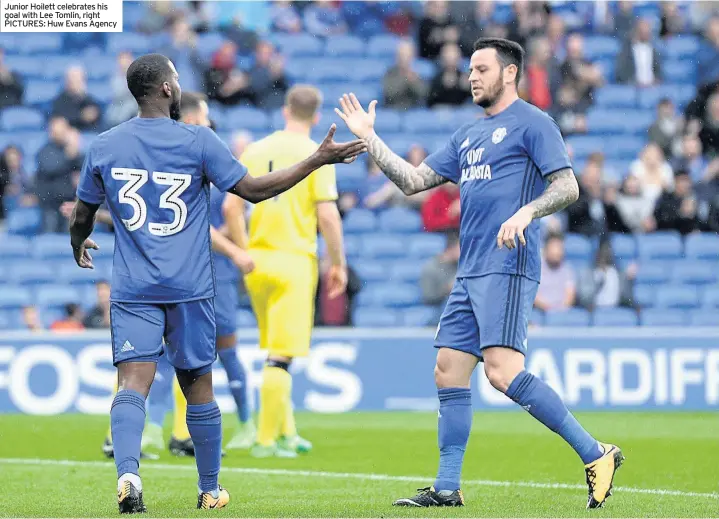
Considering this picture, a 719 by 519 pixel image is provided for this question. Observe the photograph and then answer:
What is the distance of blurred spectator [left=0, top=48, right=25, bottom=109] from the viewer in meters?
16.6

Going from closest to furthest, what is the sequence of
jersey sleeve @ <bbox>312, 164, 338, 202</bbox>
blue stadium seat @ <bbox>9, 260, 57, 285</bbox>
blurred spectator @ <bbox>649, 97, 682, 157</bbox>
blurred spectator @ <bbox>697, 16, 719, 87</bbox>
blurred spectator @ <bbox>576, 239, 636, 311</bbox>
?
jersey sleeve @ <bbox>312, 164, 338, 202</bbox>
blurred spectator @ <bbox>576, 239, 636, 311</bbox>
blue stadium seat @ <bbox>9, 260, 57, 285</bbox>
blurred spectator @ <bbox>649, 97, 682, 157</bbox>
blurred spectator @ <bbox>697, 16, 719, 87</bbox>

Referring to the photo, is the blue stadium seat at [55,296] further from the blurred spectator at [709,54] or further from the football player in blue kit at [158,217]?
the football player in blue kit at [158,217]

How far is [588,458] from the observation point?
19.3ft

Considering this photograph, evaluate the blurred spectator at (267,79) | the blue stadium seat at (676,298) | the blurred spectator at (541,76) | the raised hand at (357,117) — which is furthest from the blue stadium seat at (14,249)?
the raised hand at (357,117)

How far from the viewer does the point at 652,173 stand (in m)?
15.8

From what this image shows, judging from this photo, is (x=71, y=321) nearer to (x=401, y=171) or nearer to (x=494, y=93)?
(x=401, y=171)

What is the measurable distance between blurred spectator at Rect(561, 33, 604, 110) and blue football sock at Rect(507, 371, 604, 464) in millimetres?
11726

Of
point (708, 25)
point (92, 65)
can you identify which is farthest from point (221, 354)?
point (708, 25)

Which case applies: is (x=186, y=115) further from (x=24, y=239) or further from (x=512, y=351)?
(x=24, y=239)

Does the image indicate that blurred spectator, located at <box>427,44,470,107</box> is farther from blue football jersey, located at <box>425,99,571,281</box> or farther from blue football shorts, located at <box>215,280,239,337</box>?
blue football jersey, located at <box>425,99,571,281</box>

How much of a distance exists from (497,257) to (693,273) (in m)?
10.0

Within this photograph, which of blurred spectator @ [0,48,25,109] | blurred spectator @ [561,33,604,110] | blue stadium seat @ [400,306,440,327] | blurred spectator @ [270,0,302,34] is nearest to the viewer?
blue stadium seat @ [400,306,440,327]

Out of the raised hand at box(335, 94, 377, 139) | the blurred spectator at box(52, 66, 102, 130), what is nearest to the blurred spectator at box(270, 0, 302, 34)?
the blurred spectator at box(52, 66, 102, 130)

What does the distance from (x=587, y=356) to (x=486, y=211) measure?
6363 mm
